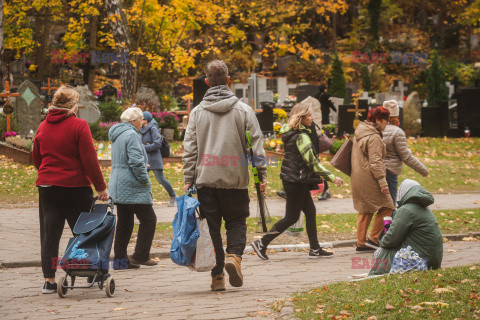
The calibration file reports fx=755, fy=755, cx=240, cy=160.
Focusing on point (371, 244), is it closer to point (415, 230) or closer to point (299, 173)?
point (299, 173)

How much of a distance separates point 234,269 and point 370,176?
311 centimetres

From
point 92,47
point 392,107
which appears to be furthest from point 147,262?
point 92,47

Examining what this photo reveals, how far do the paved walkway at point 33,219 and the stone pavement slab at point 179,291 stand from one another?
21.3 inches

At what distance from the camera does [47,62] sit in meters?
36.1

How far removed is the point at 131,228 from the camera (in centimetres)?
844

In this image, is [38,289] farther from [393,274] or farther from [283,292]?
[393,274]

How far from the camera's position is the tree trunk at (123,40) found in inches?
975

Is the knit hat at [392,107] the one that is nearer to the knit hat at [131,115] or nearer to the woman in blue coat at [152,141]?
the knit hat at [131,115]

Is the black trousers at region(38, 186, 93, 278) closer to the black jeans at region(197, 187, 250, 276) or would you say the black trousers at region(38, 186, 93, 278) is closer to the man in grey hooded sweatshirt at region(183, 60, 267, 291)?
the man in grey hooded sweatshirt at region(183, 60, 267, 291)

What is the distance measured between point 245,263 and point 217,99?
2.64 m

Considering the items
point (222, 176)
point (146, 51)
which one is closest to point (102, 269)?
point (222, 176)

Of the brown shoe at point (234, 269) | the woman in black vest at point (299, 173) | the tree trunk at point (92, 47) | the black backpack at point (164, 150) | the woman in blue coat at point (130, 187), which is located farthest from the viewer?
the tree trunk at point (92, 47)

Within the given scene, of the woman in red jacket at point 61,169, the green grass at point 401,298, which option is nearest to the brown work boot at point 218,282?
the green grass at point 401,298

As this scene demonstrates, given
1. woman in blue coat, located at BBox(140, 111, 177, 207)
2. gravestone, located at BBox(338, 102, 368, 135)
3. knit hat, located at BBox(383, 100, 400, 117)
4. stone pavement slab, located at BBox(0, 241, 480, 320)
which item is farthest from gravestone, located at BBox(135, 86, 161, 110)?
stone pavement slab, located at BBox(0, 241, 480, 320)
